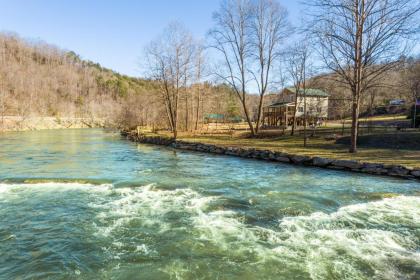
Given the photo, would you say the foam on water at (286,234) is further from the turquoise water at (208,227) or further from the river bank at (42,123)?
the river bank at (42,123)

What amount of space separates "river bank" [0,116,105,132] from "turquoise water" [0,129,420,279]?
56069 millimetres

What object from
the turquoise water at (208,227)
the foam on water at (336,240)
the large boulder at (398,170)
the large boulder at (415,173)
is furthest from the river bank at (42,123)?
the large boulder at (415,173)

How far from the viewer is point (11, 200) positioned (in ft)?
31.8

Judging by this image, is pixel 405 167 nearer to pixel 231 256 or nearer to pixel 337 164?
pixel 337 164

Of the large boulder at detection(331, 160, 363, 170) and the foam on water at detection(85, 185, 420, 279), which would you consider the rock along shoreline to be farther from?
the foam on water at detection(85, 185, 420, 279)

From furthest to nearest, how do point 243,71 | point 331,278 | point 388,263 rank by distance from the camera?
point 243,71, point 388,263, point 331,278

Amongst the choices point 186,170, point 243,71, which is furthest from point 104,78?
point 186,170

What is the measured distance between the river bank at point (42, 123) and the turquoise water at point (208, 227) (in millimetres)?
56069

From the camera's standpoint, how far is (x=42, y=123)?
71750 mm

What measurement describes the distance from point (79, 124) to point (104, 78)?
6404cm

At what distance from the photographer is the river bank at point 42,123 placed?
2381 inches

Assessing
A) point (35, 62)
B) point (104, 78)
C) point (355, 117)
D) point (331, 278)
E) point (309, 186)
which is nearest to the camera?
point (331, 278)

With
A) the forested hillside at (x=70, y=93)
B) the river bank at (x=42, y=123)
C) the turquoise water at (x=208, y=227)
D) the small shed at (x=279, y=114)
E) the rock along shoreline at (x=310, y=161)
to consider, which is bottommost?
the turquoise water at (x=208, y=227)

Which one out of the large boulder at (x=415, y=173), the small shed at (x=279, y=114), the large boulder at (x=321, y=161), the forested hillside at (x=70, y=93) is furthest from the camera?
the forested hillside at (x=70, y=93)
